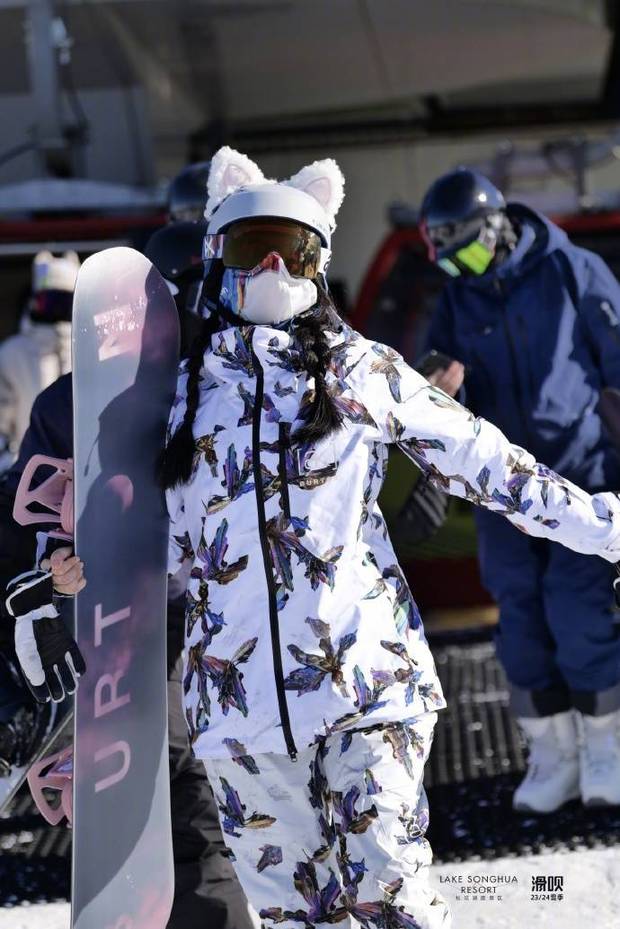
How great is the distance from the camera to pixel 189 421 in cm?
255

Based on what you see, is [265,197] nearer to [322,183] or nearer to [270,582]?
[322,183]

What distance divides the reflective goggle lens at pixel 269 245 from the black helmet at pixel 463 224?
4.99 ft

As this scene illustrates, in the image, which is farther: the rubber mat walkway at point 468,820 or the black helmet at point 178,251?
the rubber mat walkway at point 468,820

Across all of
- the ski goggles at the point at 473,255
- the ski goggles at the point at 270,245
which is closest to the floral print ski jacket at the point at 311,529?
the ski goggles at the point at 270,245

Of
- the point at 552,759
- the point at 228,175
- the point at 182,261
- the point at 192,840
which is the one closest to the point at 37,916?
the point at 192,840

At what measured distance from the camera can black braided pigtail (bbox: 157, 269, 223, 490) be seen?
253 cm

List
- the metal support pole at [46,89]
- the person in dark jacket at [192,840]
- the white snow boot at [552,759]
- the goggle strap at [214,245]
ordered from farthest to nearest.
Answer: the metal support pole at [46,89]
the white snow boot at [552,759]
the person in dark jacket at [192,840]
the goggle strap at [214,245]

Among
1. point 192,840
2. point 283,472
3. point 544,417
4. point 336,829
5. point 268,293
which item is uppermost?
point 268,293

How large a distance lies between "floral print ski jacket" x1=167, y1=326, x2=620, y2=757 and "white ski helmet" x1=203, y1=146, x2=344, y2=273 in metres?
0.21

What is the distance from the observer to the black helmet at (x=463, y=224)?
4047mm

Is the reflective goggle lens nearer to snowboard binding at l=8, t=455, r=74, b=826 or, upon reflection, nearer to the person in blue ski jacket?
snowboard binding at l=8, t=455, r=74, b=826

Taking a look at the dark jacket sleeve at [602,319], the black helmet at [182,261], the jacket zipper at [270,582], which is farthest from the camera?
the dark jacket sleeve at [602,319]

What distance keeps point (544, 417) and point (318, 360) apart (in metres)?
1.62

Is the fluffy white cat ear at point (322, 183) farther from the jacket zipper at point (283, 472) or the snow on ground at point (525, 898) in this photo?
the snow on ground at point (525, 898)
